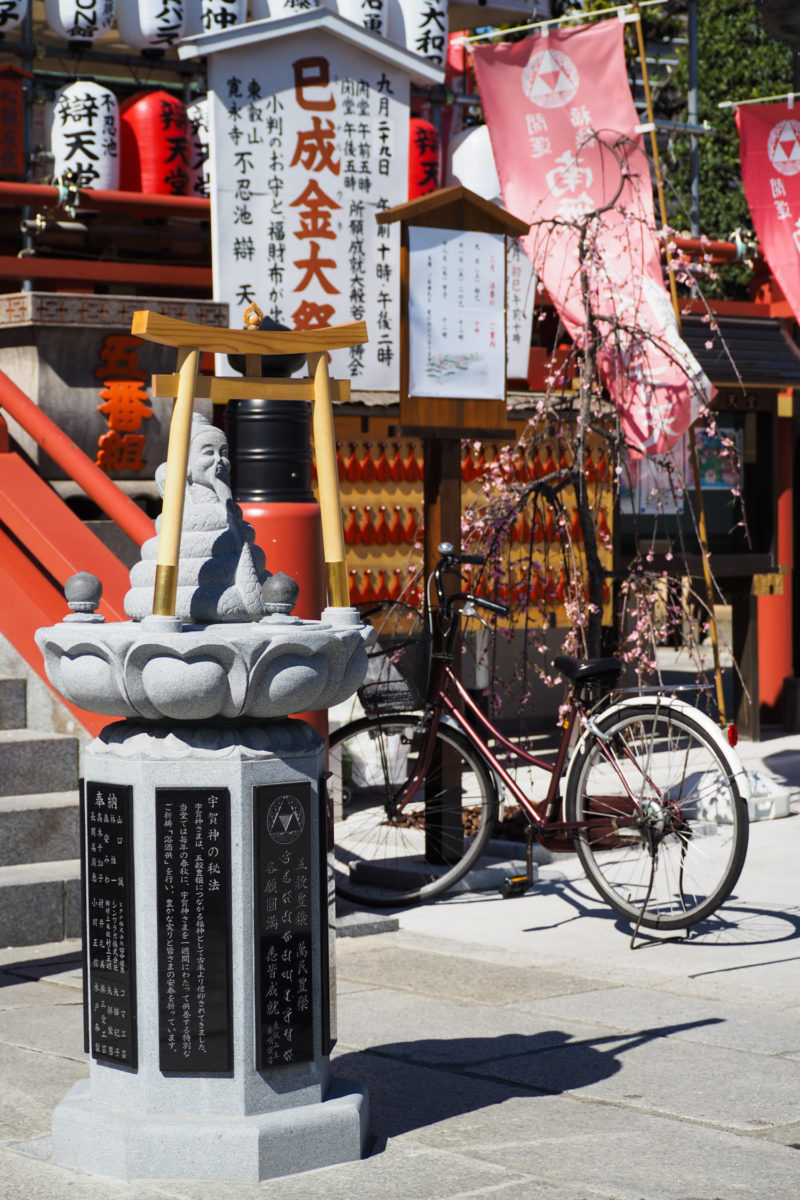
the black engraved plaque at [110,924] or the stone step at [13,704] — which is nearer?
the black engraved plaque at [110,924]

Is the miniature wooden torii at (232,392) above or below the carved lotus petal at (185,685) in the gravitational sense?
above

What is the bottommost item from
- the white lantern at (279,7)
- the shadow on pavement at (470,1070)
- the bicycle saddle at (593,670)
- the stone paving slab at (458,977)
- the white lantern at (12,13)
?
the stone paving slab at (458,977)

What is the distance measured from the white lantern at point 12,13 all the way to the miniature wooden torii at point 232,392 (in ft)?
29.5

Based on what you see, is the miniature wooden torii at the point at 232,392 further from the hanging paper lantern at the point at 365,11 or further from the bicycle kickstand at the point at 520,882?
the hanging paper lantern at the point at 365,11

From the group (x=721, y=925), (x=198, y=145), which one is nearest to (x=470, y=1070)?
(x=721, y=925)

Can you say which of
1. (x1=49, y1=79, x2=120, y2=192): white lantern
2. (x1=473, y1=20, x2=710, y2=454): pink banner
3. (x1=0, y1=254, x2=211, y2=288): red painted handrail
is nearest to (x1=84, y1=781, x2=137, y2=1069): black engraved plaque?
(x1=473, y1=20, x2=710, y2=454): pink banner

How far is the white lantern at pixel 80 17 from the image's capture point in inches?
524

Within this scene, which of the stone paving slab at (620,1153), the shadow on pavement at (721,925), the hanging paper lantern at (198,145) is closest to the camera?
the stone paving slab at (620,1153)

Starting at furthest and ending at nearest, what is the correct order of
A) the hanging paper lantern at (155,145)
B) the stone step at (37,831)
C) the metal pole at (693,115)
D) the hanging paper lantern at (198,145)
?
the metal pole at (693,115), the hanging paper lantern at (198,145), the hanging paper lantern at (155,145), the stone step at (37,831)

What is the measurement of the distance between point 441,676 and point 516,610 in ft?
8.17

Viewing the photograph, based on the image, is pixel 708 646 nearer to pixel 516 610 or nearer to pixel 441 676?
pixel 516 610

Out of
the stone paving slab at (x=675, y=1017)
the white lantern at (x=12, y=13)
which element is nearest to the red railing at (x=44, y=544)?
the stone paving slab at (x=675, y=1017)

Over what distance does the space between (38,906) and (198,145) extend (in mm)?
8858

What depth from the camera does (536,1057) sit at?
5.53m
